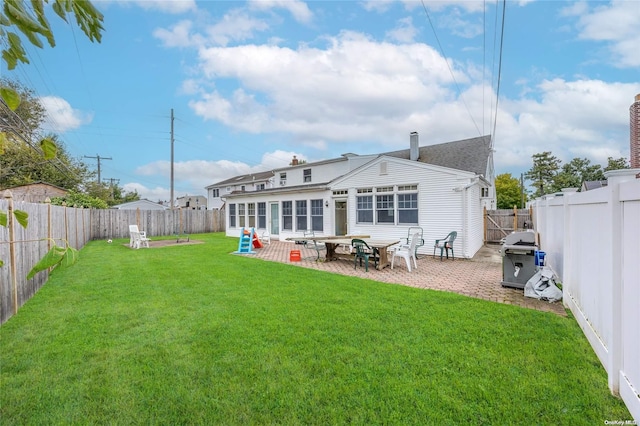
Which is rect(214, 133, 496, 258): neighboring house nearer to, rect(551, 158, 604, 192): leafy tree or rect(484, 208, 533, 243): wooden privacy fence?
rect(484, 208, 533, 243): wooden privacy fence

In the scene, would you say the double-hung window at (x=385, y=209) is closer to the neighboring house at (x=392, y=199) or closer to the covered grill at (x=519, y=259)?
the neighboring house at (x=392, y=199)

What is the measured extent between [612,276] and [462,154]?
43.5ft

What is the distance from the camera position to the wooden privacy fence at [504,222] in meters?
14.3

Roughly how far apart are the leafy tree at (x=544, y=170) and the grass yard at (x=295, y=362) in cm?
3795

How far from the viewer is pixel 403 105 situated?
48.9 ft

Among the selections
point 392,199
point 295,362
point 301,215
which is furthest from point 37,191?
point 295,362

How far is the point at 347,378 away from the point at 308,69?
11.5 metres

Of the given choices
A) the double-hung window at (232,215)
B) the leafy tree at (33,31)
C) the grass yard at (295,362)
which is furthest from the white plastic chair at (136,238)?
the leafy tree at (33,31)

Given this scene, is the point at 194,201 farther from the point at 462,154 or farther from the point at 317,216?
the point at 462,154

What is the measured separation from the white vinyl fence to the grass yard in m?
0.21

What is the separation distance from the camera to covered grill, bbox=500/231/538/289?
233 inches

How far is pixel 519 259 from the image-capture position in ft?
19.9

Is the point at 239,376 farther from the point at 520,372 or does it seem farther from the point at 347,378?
the point at 520,372

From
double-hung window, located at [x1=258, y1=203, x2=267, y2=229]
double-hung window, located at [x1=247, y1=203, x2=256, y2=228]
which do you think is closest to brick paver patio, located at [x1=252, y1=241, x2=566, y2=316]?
double-hung window, located at [x1=258, y1=203, x2=267, y2=229]
